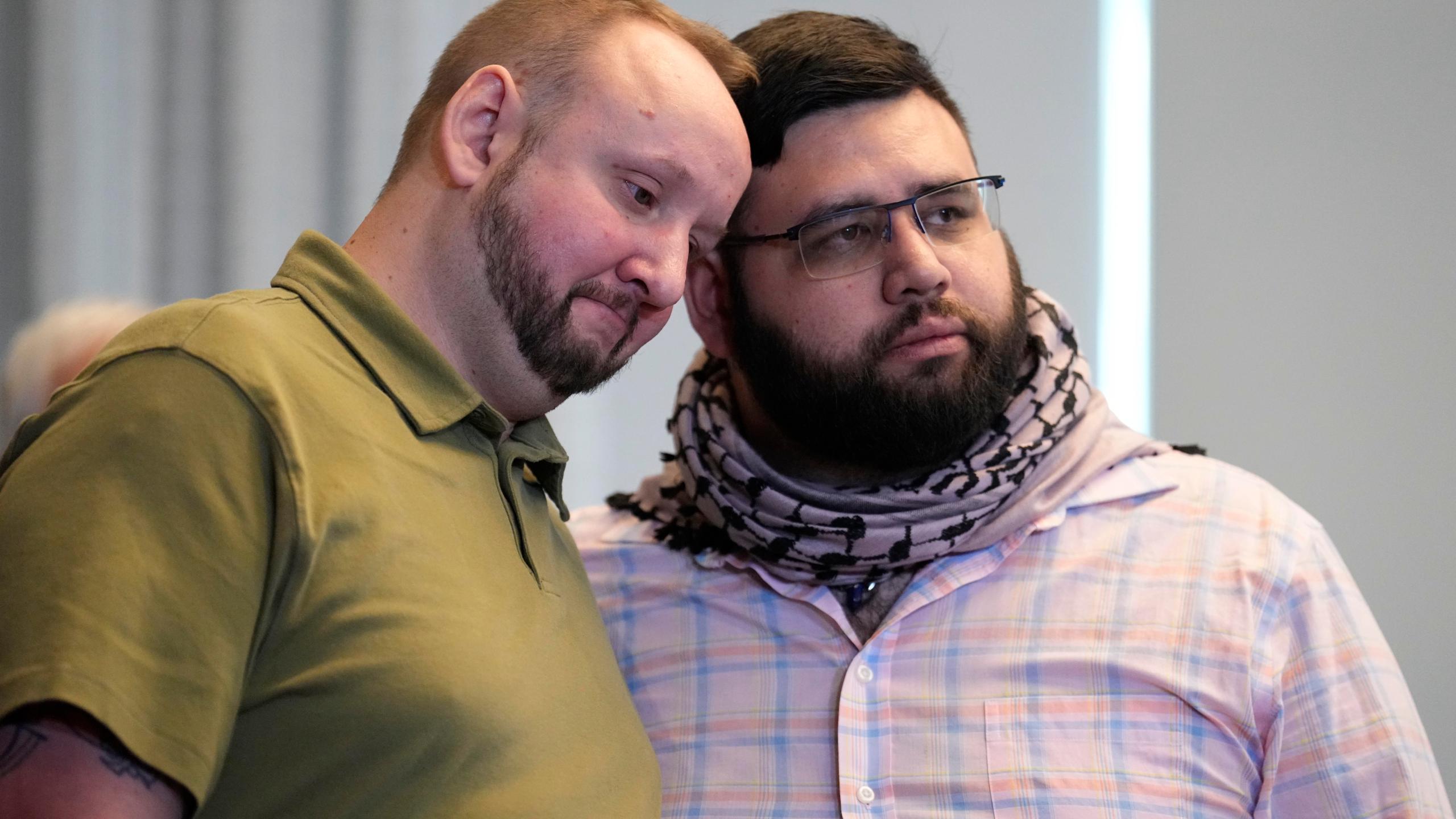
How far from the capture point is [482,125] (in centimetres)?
113

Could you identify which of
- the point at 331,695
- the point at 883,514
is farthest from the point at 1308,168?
the point at 331,695

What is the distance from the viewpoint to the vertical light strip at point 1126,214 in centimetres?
208

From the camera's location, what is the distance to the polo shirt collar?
100 centimetres

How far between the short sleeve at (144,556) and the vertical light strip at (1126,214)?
1608 mm

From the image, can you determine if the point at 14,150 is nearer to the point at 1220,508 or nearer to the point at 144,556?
the point at 144,556

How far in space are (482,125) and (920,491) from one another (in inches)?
25.5

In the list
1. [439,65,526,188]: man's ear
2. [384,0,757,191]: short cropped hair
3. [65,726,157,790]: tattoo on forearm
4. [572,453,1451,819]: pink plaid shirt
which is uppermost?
[384,0,757,191]: short cropped hair

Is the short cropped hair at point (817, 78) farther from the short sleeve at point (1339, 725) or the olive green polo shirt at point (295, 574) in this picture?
the short sleeve at point (1339, 725)

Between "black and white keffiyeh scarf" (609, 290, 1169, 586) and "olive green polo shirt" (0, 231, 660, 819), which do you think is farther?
"black and white keffiyeh scarf" (609, 290, 1169, 586)

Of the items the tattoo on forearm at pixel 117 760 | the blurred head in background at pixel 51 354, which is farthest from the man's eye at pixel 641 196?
the blurred head in background at pixel 51 354

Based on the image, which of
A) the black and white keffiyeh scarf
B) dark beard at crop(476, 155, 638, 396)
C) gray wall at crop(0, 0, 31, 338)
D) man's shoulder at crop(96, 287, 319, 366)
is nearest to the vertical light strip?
the black and white keffiyeh scarf

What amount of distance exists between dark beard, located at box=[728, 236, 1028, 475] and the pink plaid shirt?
14 cm

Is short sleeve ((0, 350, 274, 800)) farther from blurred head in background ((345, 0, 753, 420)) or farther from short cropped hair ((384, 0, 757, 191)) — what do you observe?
short cropped hair ((384, 0, 757, 191))

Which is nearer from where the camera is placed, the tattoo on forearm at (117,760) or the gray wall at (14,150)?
the tattoo on forearm at (117,760)
